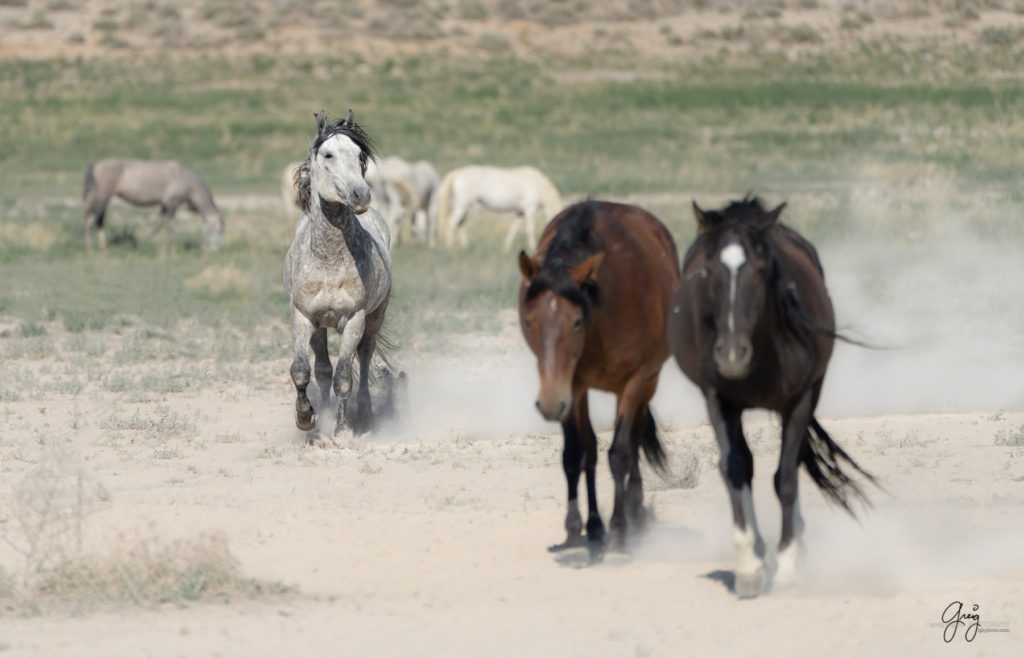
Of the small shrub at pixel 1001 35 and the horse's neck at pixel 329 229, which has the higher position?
the small shrub at pixel 1001 35

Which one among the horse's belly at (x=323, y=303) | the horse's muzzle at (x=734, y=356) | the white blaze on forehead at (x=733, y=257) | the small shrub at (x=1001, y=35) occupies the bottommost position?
the horse's belly at (x=323, y=303)

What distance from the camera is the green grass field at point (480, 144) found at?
1834 cm

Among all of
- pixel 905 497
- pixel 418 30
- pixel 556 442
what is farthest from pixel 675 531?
pixel 418 30

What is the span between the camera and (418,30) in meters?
51.7

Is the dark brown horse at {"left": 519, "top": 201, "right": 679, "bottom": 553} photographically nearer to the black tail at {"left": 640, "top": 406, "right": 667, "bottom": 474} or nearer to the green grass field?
the black tail at {"left": 640, "top": 406, "right": 667, "bottom": 474}

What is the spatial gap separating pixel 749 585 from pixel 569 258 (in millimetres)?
1582

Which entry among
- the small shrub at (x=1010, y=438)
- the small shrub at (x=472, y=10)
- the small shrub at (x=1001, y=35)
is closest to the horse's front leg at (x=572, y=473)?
the small shrub at (x=1010, y=438)

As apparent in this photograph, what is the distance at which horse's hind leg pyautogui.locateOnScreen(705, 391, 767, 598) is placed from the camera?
18.8ft

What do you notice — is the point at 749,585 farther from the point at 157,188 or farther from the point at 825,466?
the point at 157,188

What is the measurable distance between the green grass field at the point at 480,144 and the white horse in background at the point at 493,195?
0.71m

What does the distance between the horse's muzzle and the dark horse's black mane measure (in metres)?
0.71

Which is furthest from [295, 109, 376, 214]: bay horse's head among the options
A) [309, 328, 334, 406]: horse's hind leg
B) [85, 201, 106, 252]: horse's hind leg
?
[85, 201, 106, 252]: horse's hind leg

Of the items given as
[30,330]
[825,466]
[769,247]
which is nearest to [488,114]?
[30,330]

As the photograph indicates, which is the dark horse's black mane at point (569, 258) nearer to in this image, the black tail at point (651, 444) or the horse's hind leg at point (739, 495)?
the horse's hind leg at point (739, 495)
